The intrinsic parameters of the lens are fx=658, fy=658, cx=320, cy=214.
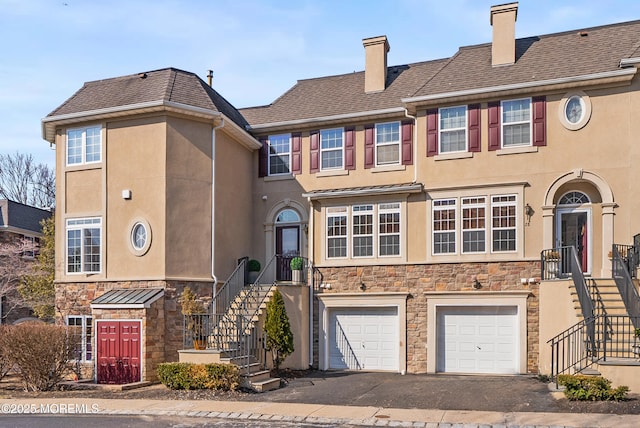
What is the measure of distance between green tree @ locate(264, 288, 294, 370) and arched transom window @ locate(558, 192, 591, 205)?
814 cm

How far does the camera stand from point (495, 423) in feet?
37.2

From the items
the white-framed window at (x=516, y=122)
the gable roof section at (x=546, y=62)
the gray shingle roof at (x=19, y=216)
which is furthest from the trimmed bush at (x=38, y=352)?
the gray shingle roof at (x=19, y=216)

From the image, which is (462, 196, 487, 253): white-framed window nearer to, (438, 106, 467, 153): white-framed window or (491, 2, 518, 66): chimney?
(438, 106, 467, 153): white-framed window

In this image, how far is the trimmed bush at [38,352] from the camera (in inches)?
642

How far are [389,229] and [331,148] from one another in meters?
3.39

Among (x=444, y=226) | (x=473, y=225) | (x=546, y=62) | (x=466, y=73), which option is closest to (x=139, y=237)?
(x=444, y=226)

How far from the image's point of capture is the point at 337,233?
19.8m

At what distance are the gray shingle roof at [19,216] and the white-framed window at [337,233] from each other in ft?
57.9

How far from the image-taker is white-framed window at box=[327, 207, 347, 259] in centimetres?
1967

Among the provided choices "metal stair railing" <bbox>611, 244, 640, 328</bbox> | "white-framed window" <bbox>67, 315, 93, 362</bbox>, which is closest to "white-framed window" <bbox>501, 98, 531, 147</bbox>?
"metal stair railing" <bbox>611, 244, 640, 328</bbox>

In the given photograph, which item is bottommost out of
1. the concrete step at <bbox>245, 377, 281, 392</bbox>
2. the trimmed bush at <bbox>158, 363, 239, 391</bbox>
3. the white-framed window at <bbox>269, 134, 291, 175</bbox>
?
the concrete step at <bbox>245, 377, 281, 392</bbox>

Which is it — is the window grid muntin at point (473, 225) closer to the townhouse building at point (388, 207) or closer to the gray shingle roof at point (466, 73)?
the townhouse building at point (388, 207)

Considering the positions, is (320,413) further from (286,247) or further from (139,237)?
(286,247)

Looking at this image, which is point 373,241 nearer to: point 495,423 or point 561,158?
point 561,158
